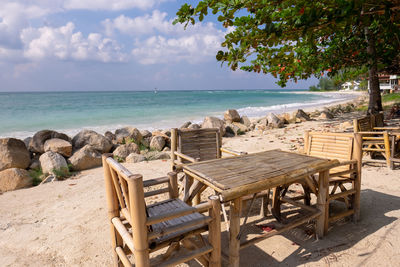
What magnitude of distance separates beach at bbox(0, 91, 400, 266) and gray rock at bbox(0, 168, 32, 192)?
1.14 ft

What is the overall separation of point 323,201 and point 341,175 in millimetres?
498

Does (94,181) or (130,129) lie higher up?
(130,129)

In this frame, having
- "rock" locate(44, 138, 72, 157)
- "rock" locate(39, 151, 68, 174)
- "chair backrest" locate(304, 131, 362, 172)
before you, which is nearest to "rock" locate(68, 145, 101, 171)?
"rock" locate(39, 151, 68, 174)

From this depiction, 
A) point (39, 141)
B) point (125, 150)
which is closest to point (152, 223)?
point (125, 150)

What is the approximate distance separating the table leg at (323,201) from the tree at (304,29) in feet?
4.91

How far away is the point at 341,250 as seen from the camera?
2.53m

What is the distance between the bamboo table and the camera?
79.6 inches

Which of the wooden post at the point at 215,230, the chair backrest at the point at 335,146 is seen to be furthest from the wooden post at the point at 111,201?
the chair backrest at the point at 335,146

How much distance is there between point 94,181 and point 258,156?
366cm

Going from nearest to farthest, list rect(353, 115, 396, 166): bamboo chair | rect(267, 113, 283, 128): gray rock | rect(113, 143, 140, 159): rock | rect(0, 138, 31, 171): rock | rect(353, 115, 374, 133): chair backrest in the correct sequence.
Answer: rect(353, 115, 396, 166): bamboo chair → rect(353, 115, 374, 133): chair backrest → rect(0, 138, 31, 171): rock → rect(113, 143, 140, 159): rock → rect(267, 113, 283, 128): gray rock

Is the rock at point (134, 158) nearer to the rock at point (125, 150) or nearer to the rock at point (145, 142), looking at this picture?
the rock at point (125, 150)

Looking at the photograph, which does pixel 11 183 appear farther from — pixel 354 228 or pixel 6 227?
pixel 354 228

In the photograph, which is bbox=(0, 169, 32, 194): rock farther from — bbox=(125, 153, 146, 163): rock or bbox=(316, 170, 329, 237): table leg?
bbox=(316, 170, 329, 237): table leg

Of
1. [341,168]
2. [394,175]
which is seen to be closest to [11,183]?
[341,168]
